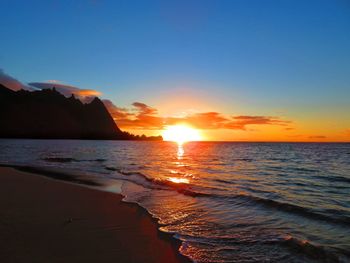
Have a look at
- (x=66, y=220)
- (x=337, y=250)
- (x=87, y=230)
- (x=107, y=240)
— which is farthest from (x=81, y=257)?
(x=337, y=250)

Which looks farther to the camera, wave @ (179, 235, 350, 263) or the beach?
wave @ (179, 235, 350, 263)

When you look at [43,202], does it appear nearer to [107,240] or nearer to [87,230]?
[87,230]

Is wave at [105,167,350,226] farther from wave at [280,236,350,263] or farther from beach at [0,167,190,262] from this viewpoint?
beach at [0,167,190,262]

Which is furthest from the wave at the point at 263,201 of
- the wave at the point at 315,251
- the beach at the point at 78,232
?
the beach at the point at 78,232

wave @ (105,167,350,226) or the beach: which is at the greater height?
the beach

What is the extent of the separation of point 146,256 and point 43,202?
652 centimetres

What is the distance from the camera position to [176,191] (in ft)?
53.3

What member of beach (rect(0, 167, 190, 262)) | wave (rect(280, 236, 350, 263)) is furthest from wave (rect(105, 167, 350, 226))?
beach (rect(0, 167, 190, 262))

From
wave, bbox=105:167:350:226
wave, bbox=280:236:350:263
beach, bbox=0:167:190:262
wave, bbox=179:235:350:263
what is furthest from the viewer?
wave, bbox=105:167:350:226

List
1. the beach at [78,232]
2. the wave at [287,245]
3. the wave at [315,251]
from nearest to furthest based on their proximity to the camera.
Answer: the beach at [78,232] → the wave at [315,251] → the wave at [287,245]

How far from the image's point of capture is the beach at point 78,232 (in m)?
6.17

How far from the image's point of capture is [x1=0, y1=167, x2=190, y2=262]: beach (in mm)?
6166

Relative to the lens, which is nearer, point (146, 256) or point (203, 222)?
point (146, 256)

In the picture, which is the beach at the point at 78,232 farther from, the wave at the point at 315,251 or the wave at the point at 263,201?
the wave at the point at 263,201
